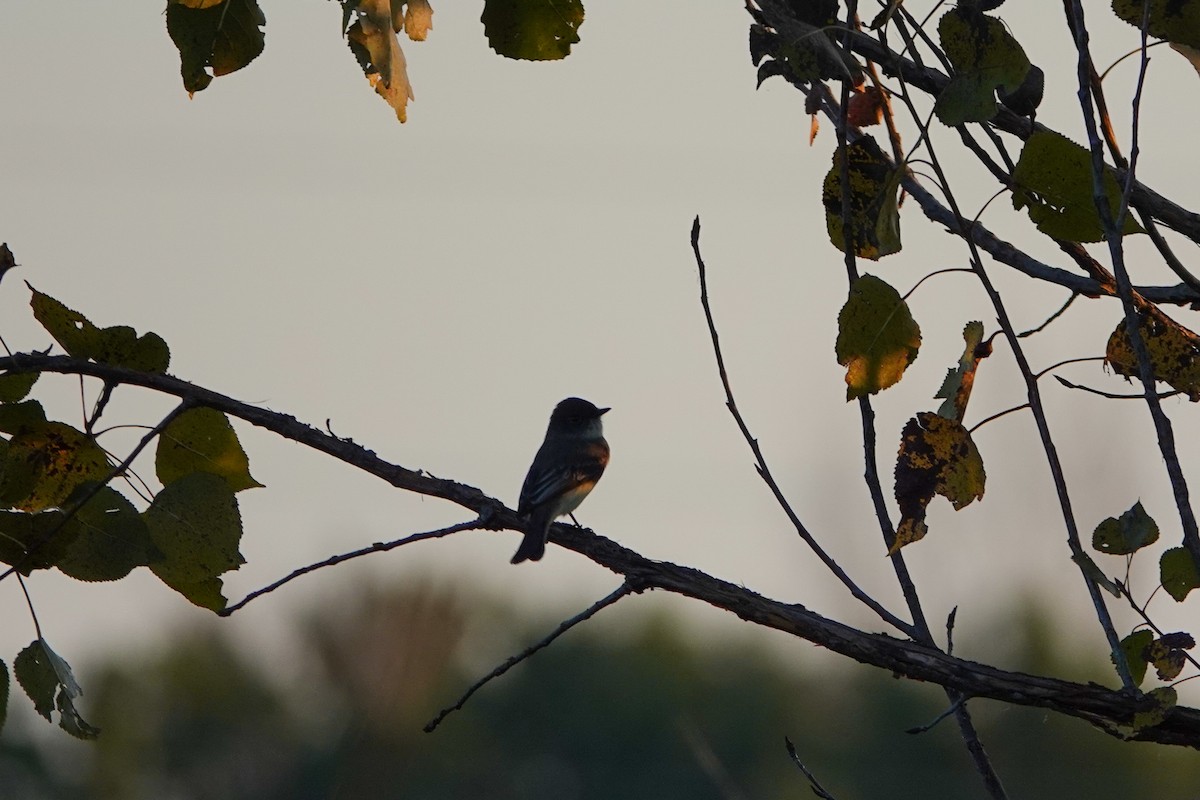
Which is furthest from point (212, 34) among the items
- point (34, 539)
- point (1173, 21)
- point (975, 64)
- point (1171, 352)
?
point (1171, 352)

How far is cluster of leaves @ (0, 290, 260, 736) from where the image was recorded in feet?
10.3

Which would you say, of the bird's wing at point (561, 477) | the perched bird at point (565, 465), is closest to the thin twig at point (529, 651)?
the perched bird at point (565, 465)

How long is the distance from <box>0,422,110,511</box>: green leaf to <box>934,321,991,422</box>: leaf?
5.98 ft

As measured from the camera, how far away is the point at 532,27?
2.87 meters

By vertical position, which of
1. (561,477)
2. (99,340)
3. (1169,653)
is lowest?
(1169,653)

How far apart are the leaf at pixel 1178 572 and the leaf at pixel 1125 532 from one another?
3.8 inches

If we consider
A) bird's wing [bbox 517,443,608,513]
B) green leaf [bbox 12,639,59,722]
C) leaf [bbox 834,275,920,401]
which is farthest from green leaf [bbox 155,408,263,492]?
bird's wing [bbox 517,443,608,513]

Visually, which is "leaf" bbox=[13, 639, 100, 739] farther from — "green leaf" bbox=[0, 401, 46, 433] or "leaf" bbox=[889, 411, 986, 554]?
"leaf" bbox=[889, 411, 986, 554]

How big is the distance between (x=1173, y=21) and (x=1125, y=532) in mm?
1056

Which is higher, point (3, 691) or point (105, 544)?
point (105, 544)

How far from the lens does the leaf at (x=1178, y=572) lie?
3.07 metres

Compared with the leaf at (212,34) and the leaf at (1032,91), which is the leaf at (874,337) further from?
the leaf at (212,34)

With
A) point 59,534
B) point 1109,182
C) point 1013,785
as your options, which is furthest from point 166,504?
point 1013,785

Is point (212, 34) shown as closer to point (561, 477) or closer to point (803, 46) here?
point (803, 46)
